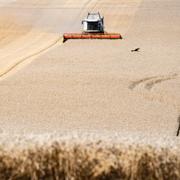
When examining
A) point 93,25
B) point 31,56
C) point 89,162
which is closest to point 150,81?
point 31,56

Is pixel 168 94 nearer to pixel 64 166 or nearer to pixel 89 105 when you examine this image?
pixel 89 105

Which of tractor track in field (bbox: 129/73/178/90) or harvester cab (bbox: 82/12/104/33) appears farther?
harvester cab (bbox: 82/12/104/33)

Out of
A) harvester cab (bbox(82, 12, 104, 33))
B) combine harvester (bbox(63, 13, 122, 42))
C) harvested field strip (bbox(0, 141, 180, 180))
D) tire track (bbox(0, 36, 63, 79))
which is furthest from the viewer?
harvester cab (bbox(82, 12, 104, 33))

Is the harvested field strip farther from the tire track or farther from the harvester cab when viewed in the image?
the harvester cab

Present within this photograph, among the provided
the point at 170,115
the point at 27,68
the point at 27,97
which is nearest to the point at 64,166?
the point at 170,115

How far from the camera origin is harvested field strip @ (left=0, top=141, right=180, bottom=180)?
9.09m

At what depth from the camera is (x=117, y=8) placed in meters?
42.0

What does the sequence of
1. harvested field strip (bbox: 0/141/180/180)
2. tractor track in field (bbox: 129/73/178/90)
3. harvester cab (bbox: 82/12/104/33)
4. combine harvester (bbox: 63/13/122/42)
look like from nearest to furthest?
1. harvested field strip (bbox: 0/141/180/180)
2. tractor track in field (bbox: 129/73/178/90)
3. combine harvester (bbox: 63/13/122/42)
4. harvester cab (bbox: 82/12/104/33)

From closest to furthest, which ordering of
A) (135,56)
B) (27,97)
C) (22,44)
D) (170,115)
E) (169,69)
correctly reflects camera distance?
1. (170,115)
2. (27,97)
3. (169,69)
4. (135,56)
5. (22,44)

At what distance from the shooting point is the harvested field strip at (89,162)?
29.8ft

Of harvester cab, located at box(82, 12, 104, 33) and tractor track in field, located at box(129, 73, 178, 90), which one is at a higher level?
harvester cab, located at box(82, 12, 104, 33)

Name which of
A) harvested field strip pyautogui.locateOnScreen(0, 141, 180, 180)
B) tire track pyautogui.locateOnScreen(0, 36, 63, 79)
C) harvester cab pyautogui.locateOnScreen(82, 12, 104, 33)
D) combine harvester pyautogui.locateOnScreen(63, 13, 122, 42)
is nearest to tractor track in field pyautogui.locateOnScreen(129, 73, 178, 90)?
tire track pyautogui.locateOnScreen(0, 36, 63, 79)

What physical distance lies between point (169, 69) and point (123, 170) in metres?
12.6

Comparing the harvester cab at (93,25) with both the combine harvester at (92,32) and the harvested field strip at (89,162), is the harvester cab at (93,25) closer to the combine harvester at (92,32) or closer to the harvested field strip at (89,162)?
the combine harvester at (92,32)
